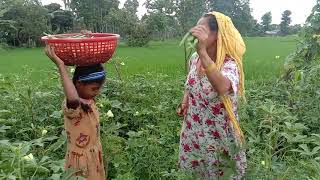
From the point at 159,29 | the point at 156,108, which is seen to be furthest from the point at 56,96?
the point at 159,29

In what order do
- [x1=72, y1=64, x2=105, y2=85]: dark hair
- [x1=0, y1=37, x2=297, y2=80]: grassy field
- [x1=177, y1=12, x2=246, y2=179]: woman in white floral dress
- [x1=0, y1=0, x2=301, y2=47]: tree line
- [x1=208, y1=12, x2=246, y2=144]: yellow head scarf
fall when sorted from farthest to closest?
[x1=0, y1=0, x2=301, y2=47]: tree line → [x1=0, y1=37, x2=297, y2=80]: grassy field → [x1=208, y1=12, x2=246, y2=144]: yellow head scarf → [x1=177, y1=12, x2=246, y2=179]: woman in white floral dress → [x1=72, y1=64, x2=105, y2=85]: dark hair

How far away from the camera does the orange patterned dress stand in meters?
2.18

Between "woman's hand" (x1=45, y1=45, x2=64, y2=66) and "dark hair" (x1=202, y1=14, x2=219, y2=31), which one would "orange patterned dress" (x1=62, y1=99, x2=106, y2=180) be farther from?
"dark hair" (x1=202, y1=14, x2=219, y2=31)

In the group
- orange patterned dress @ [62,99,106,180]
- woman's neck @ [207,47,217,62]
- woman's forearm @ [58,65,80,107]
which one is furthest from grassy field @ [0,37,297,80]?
woman's forearm @ [58,65,80,107]

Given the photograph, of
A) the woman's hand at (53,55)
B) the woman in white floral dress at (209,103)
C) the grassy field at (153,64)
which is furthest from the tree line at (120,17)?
the woman's hand at (53,55)

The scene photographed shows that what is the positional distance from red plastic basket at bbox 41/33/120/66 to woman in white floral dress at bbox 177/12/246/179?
476 mm

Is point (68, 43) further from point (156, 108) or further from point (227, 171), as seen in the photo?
point (156, 108)

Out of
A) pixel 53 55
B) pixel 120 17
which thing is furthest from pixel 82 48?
pixel 120 17

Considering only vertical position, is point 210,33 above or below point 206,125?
above

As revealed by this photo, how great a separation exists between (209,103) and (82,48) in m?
0.90

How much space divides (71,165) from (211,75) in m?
0.83

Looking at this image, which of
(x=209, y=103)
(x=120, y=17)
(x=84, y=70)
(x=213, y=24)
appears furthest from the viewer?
(x=120, y=17)

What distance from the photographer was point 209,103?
8.41 ft

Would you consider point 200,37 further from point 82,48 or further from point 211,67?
point 82,48
